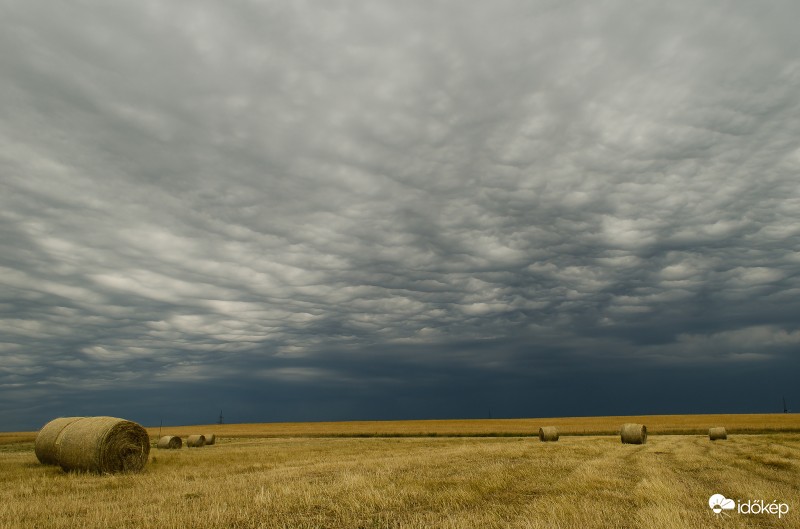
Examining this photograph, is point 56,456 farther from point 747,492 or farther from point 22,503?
point 747,492

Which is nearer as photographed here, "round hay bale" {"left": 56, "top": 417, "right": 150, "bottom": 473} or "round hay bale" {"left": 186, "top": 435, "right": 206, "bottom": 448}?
"round hay bale" {"left": 56, "top": 417, "right": 150, "bottom": 473}

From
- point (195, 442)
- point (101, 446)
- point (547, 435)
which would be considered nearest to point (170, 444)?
point (195, 442)

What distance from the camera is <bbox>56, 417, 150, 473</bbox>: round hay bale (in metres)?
17.0

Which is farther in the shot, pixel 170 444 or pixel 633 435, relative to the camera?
pixel 170 444

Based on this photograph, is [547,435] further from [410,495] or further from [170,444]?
[410,495]

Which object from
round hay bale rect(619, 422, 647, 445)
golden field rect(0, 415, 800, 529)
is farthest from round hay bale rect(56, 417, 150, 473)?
round hay bale rect(619, 422, 647, 445)

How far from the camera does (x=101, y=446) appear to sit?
17.0 m

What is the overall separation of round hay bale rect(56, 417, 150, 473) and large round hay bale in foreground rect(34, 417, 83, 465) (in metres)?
0.23

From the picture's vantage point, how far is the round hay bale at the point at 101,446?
17016mm

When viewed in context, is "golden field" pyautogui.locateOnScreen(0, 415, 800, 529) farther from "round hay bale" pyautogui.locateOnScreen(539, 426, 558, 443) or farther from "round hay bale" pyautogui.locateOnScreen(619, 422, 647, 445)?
"round hay bale" pyautogui.locateOnScreen(539, 426, 558, 443)

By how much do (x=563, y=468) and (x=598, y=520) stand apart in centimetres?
809

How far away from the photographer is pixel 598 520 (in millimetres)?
8320

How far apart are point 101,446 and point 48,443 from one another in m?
2.41

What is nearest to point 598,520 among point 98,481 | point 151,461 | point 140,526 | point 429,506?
point 429,506
